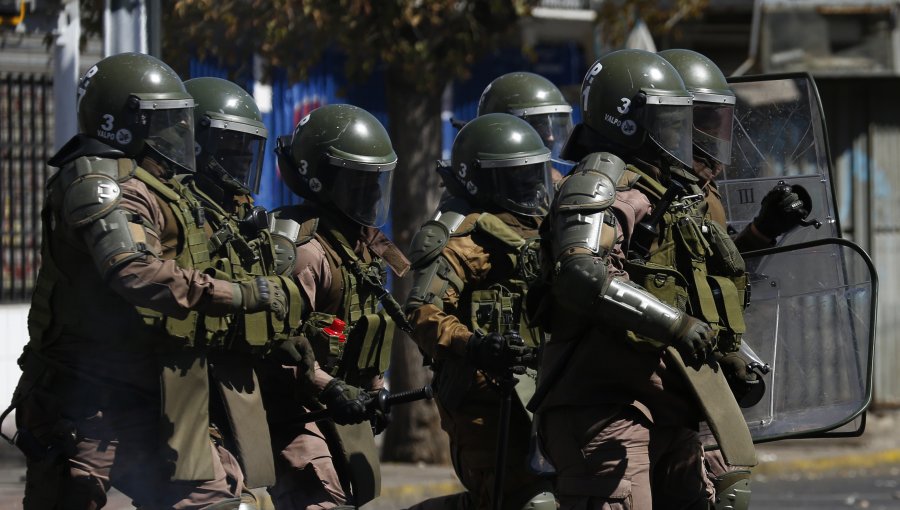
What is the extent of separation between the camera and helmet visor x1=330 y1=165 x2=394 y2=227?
5.66 meters

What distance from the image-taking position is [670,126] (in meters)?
4.96

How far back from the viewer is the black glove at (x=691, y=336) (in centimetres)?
450

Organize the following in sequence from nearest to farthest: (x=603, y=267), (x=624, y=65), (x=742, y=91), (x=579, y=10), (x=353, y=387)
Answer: (x=603, y=267) < (x=624, y=65) < (x=353, y=387) < (x=742, y=91) < (x=579, y=10)

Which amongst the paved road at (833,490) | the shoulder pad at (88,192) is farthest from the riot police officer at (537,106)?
the paved road at (833,490)

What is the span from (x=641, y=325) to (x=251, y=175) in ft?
5.69

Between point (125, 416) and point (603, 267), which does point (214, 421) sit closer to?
point (125, 416)

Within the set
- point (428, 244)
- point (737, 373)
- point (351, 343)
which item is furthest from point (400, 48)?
point (737, 373)

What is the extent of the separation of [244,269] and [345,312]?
566mm

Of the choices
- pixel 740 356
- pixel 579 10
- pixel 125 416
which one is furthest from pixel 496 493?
pixel 579 10

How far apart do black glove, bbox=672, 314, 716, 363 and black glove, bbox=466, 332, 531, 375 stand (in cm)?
78

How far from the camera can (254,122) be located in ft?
18.1

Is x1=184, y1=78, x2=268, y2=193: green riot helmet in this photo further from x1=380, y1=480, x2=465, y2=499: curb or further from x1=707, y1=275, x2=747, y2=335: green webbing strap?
x1=380, y1=480, x2=465, y2=499: curb

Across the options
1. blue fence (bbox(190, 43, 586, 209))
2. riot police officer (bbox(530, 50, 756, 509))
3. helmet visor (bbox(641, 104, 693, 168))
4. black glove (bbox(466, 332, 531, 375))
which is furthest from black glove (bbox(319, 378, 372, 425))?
blue fence (bbox(190, 43, 586, 209))

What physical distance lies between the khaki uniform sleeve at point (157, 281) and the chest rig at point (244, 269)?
9.1 inches
